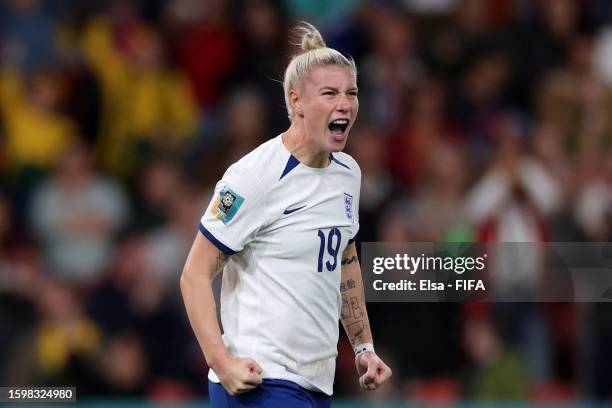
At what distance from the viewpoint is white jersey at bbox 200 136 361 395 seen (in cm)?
426

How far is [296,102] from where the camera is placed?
14.6 feet

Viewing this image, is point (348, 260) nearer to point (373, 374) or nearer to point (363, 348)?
point (363, 348)

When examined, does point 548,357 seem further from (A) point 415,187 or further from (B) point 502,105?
(B) point 502,105

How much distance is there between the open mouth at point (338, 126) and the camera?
14.3 feet

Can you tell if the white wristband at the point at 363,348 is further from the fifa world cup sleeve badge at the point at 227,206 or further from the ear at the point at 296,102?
the ear at the point at 296,102

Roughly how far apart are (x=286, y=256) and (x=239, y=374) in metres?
0.45

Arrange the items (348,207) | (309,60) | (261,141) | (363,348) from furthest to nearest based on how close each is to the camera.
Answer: (261,141)
(363,348)
(348,207)
(309,60)

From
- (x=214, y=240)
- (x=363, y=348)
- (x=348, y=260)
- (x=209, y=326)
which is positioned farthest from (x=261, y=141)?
(x=209, y=326)

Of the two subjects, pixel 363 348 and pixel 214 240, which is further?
pixel 363 348

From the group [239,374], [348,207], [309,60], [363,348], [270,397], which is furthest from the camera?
[363,348]

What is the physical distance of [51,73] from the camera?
9.99 metres

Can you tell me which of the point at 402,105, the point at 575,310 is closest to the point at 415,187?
the point at 402,105

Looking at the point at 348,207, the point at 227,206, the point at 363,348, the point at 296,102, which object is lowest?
the point at 363,348

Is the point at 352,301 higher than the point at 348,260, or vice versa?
the point at 348,260
